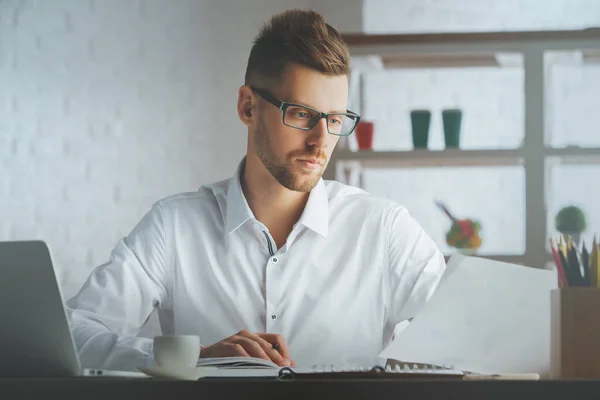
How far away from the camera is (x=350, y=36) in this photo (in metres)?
3.15

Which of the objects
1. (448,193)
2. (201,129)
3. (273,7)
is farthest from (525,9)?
(201,129)

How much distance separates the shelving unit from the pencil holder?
2.11m

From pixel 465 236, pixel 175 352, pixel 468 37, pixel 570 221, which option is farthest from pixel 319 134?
pixel 468 37

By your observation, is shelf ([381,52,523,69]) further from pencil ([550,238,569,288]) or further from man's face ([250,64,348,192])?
pencil ([550,238,569,288])

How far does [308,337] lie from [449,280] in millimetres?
739

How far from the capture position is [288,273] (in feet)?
6.23

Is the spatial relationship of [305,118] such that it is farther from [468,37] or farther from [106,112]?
[106,112]

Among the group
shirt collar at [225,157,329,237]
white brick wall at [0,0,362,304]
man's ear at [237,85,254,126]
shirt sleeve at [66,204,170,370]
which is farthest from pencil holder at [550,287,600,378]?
white brick wall at [0,0,362,304]

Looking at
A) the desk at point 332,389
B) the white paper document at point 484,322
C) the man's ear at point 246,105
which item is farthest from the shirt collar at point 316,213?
the desk at point 332,389

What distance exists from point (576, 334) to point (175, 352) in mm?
489

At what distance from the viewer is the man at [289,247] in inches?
73.0

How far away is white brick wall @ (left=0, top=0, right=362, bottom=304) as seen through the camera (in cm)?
377

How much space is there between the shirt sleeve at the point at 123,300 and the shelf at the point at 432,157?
4.47 ft

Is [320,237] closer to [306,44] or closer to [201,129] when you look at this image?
[306,44]
